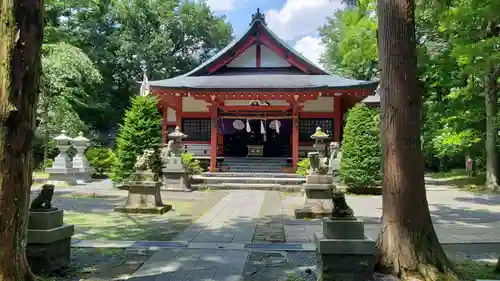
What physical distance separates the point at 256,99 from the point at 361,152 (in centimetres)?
663

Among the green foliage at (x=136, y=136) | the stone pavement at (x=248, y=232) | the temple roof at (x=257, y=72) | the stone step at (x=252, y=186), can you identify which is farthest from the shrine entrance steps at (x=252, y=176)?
the temple roof at (x=257, y=72)

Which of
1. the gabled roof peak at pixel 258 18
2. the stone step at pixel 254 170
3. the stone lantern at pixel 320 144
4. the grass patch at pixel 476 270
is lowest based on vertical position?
the grass patch at pixel 476 270

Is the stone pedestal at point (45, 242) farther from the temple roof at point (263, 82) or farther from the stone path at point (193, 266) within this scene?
the temple roof at point (263, 82)

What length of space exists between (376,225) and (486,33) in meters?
8.19

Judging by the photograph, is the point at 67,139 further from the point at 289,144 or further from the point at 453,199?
the point at 453,199

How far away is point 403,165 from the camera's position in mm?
4539

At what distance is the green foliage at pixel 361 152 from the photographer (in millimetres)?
13938

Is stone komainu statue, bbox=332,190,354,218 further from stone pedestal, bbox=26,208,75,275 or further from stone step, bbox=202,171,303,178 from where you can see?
stone step, bbox=202,171,303,178

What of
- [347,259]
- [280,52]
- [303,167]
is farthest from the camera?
[280,52]

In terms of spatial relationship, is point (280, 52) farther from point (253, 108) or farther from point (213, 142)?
point (213, 142)

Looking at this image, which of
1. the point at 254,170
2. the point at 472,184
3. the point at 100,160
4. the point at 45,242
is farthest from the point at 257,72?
the point at 45,242

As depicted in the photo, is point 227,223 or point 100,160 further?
point 100,160

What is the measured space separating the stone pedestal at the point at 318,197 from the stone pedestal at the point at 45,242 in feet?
18.5

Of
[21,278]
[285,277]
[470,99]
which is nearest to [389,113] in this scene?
[285,277]
